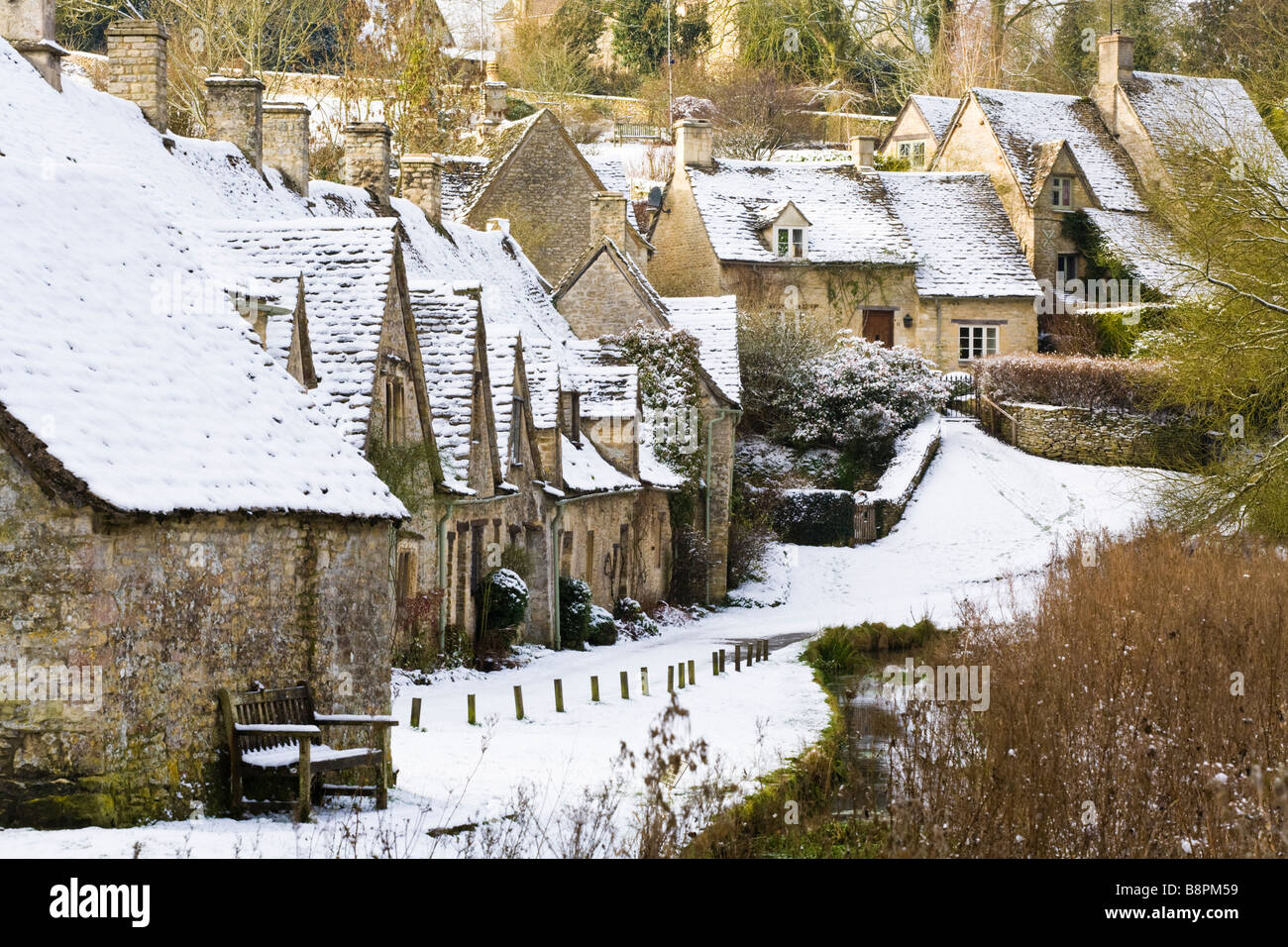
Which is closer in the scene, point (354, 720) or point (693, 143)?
point (354, 720)

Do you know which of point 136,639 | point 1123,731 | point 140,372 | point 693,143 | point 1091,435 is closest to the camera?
point 136,639

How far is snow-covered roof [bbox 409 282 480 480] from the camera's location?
25125 millimetres

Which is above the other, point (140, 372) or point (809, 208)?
point (809, 208)

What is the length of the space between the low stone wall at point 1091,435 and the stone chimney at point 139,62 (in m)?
27.6

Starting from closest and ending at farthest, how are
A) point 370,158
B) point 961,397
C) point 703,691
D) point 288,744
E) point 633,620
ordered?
point 288,744
point 703,691
point 370,158
point 633,620
point 961,397

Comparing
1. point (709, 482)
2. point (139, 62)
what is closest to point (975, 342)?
point (709, 482)

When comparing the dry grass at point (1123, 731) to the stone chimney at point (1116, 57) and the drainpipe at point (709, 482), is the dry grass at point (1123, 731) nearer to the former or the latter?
the drainpipe at point (709, 482)

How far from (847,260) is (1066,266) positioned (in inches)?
333

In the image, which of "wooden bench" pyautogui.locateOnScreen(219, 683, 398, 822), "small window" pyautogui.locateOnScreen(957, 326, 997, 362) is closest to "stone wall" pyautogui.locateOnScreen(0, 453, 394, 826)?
"wooden bench" pyautogui.locateOnScreen(219, 683, 398, 822)

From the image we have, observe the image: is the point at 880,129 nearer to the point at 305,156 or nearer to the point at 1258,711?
the point at 305,156

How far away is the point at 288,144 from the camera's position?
28328 mm

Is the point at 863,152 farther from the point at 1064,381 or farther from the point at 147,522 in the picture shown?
the point at 147,522

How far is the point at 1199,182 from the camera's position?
26.0m

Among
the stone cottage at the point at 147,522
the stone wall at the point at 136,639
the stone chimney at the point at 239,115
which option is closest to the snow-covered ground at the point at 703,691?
the stone wall at the point at 136,639
